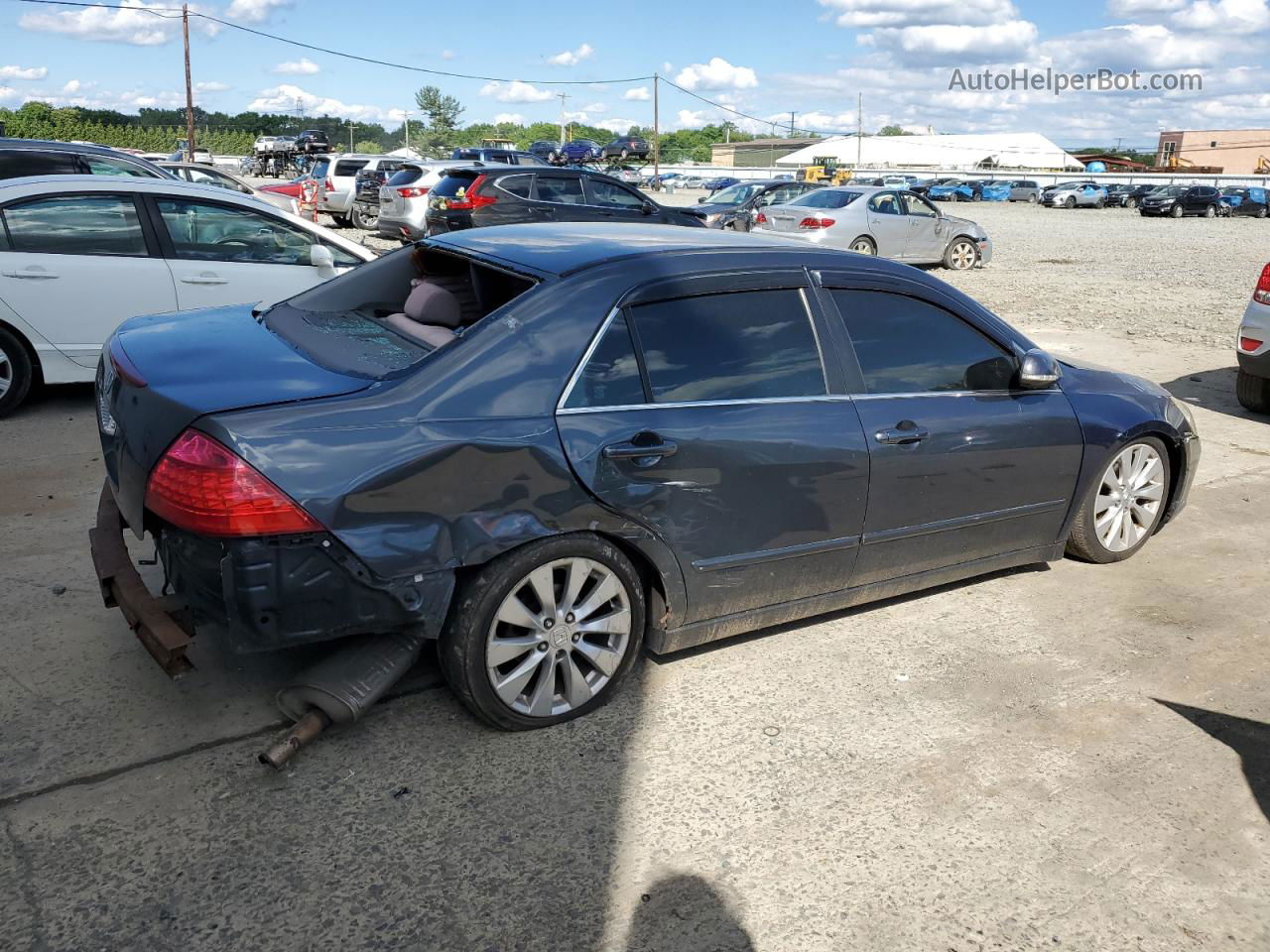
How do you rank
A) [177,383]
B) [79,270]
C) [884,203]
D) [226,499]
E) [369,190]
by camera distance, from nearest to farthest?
[226,499]
[177,383]
[79,270]
[884,203]
[369,190]

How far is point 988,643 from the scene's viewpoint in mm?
4230

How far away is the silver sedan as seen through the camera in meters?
18.2

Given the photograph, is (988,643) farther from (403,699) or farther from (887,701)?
(403,699)

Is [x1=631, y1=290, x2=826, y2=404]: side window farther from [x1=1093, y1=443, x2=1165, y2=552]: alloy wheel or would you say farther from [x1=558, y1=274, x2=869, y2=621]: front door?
[x1=1093, y1=443, x2=1165, y2=552]: alloy wheel

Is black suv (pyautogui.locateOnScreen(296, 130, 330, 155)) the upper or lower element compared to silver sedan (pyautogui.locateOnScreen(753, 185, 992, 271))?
upper

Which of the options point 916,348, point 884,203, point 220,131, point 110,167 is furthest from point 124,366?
point 220,131

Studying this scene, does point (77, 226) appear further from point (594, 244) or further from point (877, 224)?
point (877, 224)

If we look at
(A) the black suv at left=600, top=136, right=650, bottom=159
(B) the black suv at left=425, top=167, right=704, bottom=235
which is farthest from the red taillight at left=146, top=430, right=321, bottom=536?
(A) the black suv at left=600, top=136, right=650, bottom=159

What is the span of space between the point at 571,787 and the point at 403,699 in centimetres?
77

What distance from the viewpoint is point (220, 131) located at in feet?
329

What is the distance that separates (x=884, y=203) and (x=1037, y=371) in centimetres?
1535

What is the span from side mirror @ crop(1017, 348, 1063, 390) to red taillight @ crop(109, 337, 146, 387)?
330 cm

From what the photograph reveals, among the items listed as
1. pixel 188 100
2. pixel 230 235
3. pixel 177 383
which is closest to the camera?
pixel 177 383

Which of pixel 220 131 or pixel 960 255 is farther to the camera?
pixel 220 131
